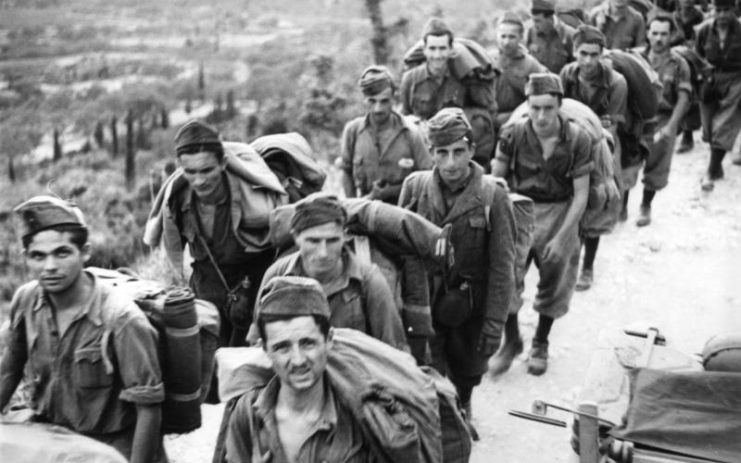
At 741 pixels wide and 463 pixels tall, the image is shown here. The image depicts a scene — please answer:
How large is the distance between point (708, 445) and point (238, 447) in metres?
1.92

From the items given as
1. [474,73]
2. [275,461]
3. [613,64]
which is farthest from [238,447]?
[613,64]

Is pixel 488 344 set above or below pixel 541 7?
below

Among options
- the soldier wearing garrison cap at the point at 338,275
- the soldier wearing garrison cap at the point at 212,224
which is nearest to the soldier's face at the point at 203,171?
the soldier wearing garrison cap at the point at 212,224

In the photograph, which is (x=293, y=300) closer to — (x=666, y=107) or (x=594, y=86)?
(x=594, y=86)

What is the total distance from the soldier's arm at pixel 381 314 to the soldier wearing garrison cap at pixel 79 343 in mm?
1015

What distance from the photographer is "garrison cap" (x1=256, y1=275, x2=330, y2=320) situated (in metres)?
3.23

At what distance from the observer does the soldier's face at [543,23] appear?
10172mm

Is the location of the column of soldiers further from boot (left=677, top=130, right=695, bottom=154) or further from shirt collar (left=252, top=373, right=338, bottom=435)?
→ boot (left=677, top=130, right=695, bottom=154)

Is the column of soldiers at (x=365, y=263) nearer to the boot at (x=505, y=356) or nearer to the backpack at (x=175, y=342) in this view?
the boot at (x=505, y=356)

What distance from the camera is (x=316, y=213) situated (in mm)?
4094

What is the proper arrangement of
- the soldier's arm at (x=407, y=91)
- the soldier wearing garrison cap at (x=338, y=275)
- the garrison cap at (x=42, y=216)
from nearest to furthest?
the garrison cap at (x=42, y=216)
the soldier wearing garrison cap at (x=338, y=275)
the soldier's arm at (x=407, y=91)

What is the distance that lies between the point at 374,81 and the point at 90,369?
3573 millimetres

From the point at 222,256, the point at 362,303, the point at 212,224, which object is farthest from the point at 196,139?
the point at 362,303

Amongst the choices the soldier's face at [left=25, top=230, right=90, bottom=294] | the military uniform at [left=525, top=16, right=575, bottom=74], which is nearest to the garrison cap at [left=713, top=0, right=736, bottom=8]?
the military uniform at [left=525, top=16, right=575, bottom=74]
